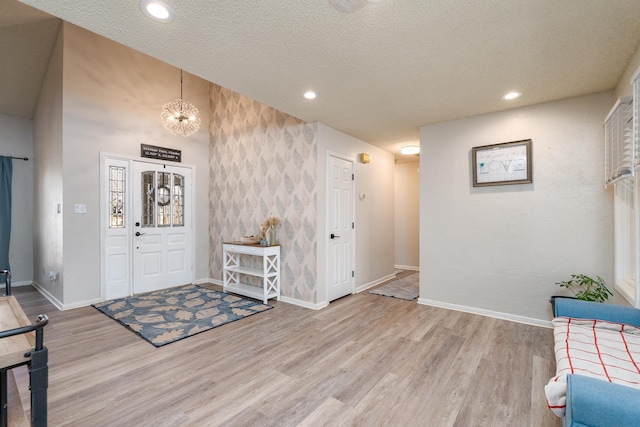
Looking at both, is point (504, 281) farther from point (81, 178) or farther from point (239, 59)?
point (81, 178)

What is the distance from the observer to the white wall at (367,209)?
4.09 meters

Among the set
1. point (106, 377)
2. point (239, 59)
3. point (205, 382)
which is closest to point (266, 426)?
point (205, 382)

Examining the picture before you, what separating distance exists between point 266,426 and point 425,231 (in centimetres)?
316

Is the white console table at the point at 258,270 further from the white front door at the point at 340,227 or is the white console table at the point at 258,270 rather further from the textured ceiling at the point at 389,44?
the textured ceiling at the point at 389,44

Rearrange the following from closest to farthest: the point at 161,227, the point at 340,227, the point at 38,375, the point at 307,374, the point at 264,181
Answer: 1. the point at 38,375
2. the point at 307,374
3. the point at 340,227
4. the point at 264,181
5. the point at 161,227

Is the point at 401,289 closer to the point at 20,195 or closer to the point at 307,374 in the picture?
the point at 307,374

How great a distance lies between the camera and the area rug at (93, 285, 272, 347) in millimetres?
3152

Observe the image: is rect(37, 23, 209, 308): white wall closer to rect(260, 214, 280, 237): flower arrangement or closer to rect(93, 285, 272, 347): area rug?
rect(93, 285, 272, 347): area rug

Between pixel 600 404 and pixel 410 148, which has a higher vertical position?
pixel 410 148

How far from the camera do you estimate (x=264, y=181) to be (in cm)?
463

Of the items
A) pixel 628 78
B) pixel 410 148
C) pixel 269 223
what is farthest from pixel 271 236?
pixel 628 78

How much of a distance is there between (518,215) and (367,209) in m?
2.25

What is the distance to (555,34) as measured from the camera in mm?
2049

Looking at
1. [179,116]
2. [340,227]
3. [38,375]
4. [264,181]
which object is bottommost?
[38,375]
